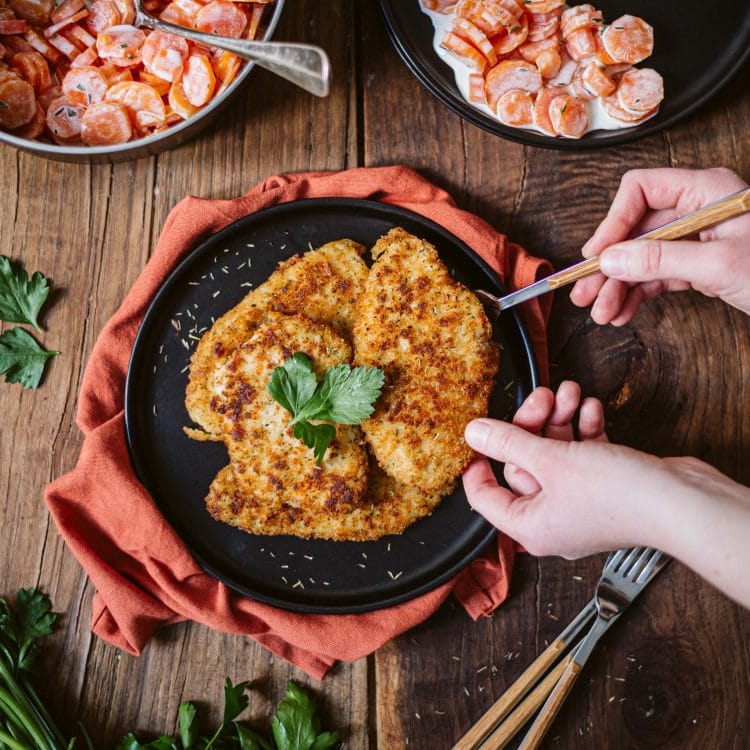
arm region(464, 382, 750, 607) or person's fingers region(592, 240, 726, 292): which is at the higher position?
person's fingers region(592, 240, 726, 292)

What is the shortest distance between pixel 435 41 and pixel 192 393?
5.36ft

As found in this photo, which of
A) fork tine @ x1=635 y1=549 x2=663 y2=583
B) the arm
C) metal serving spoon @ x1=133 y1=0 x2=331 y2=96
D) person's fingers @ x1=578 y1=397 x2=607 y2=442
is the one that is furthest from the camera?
fork tine @ x1=635 y1=549 x2=663 y2=583

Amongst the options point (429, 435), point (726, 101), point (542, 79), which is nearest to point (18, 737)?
point (429, 435)

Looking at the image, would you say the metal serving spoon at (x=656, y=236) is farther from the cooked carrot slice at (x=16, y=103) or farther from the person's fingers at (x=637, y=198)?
the cooked carrot slice at (x=16, y=103)

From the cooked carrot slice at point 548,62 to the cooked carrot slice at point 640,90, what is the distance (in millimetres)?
252

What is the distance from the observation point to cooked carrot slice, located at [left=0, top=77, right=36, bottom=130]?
8.07 ft

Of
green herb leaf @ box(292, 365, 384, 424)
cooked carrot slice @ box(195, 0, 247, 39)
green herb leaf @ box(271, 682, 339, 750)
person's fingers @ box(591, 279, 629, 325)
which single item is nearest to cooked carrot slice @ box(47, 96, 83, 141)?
cooked carrot slice @ box(195, 0, 247, 39)

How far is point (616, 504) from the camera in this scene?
2037 mm

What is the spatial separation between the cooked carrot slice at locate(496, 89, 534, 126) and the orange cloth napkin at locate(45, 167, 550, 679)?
14.4 inches

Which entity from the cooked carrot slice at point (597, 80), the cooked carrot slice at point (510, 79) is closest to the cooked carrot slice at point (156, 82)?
the cooked carrot slice at point (510, 79)

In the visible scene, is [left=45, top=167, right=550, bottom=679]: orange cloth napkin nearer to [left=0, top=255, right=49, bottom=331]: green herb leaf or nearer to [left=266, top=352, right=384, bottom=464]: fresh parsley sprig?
[left=0, top=255, right=49, bottom=331]: green herb leaf

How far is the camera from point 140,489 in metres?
2.55

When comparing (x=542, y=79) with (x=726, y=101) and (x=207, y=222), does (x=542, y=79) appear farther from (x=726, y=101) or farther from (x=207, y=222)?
(x=207, y=222)

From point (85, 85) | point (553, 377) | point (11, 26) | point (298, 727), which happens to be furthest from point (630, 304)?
point (11, 26)
